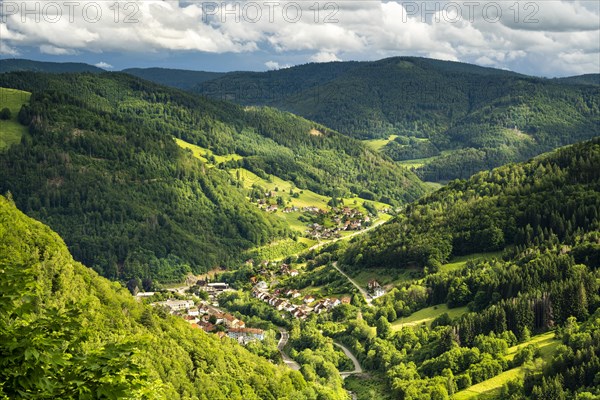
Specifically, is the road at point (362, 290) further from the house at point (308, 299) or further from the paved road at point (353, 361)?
the paved road at point (353, 361)

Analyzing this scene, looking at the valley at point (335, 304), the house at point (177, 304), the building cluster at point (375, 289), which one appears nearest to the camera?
the valley at point (335, 304)

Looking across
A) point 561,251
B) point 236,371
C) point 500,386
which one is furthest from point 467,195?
point 236,371

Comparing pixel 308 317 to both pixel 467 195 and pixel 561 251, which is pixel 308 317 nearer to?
pixel 561 251

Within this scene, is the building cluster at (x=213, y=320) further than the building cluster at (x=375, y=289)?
No

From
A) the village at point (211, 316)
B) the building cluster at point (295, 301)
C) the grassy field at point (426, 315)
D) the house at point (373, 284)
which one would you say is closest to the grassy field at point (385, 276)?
the house at point (373, 284)

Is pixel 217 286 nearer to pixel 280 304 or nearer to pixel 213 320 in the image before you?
pixel 280 304

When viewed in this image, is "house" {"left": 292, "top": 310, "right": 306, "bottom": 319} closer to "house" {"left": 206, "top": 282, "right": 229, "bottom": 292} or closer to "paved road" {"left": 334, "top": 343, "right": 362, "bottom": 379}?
"paved road" {"left": 334, "top": 343, "right": 362, "bottom": 379}
